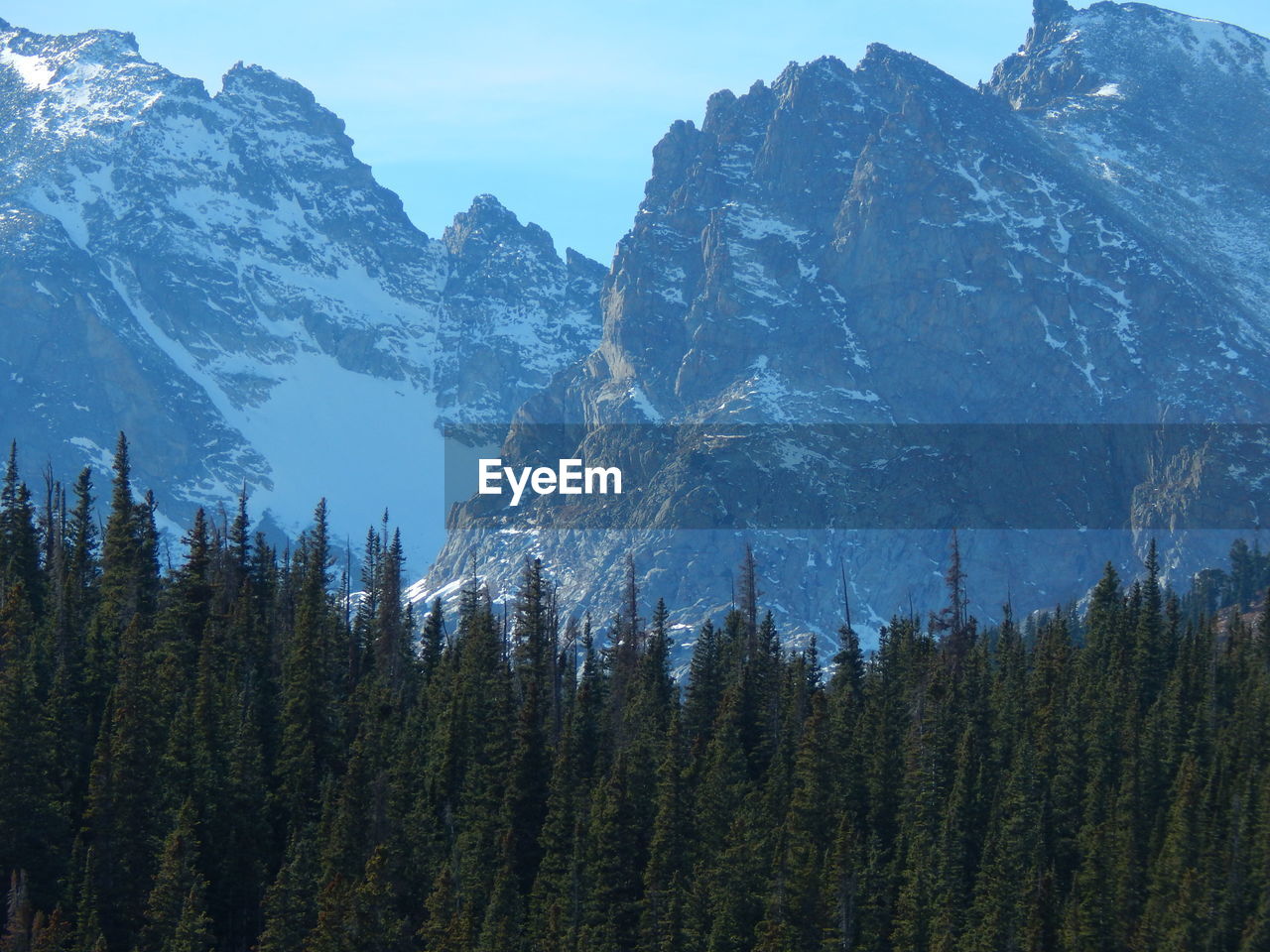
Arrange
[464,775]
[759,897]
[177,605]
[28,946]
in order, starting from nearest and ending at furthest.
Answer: [28,946] → [759,897] → [464,775] → [177,605]

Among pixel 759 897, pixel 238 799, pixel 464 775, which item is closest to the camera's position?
pixel 759 897

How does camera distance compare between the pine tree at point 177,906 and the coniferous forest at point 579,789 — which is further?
the coniferous forest at point 579,789

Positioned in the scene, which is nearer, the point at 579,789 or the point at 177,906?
the point at 177,906

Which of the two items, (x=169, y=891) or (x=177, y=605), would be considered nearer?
(x=169, y=891)

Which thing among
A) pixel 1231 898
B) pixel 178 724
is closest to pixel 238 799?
pixel 178 724

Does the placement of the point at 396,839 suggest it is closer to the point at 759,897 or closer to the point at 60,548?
the point at 759,897

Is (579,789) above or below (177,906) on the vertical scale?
above

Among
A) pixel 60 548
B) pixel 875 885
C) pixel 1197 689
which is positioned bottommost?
pixel 875 885

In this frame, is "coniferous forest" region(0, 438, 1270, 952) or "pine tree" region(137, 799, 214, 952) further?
"coniferous forest" region(0, 438, 1270, 952)
